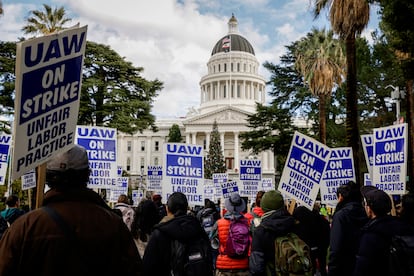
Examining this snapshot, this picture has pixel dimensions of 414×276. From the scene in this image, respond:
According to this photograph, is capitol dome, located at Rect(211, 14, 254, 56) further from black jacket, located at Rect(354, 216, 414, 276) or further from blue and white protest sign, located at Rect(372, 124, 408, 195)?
black jacket, located at Rect(354, 216, 414, 276)

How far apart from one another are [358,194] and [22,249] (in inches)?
164

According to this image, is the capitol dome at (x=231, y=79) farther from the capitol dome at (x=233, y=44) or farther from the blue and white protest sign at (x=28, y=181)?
the blue and white protest sign at (x=28, y=181)

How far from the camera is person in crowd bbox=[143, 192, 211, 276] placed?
14.0 ft

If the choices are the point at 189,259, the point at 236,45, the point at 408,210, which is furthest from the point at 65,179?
the point at 236,45

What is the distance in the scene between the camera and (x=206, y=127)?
8456 centimetres

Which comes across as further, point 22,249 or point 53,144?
point 53,144

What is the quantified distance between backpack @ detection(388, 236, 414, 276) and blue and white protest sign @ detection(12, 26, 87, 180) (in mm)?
2514

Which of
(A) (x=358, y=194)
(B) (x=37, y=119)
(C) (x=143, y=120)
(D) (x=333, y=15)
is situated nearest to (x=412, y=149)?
(D) (x=333, y=15)

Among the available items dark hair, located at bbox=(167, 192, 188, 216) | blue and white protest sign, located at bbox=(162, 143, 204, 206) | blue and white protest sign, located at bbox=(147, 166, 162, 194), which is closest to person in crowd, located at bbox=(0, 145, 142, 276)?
dark hair, located at bbox=(167, 192, 188, 216)

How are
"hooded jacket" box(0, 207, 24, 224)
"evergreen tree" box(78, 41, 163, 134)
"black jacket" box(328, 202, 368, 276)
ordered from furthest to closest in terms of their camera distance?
"evergreen tree" box(78, 41, 163, 134) → "hooded jacket" box(0, 207, 24, 224) → "black jacket" box(328, 202, 368, 276)

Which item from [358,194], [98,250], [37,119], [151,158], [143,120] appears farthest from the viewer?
[151,158]

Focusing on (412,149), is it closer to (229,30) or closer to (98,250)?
(98,250)

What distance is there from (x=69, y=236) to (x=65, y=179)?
1.17ft

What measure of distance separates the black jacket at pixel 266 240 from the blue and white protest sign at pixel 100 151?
4.17 metres
